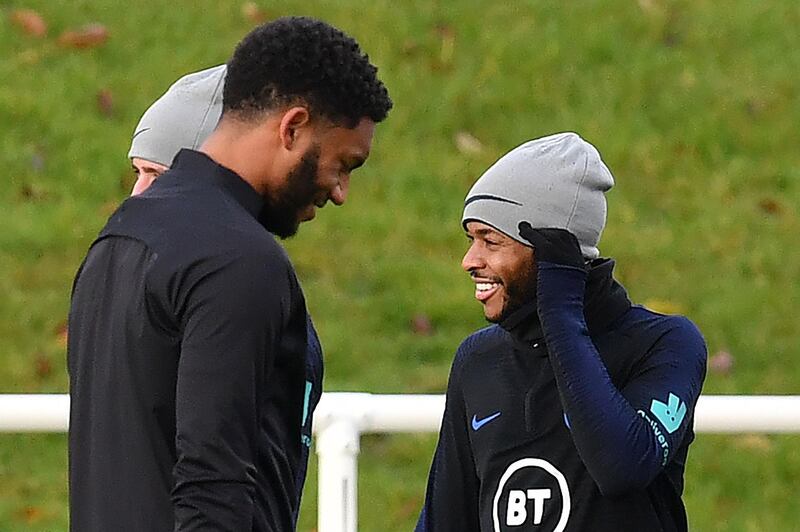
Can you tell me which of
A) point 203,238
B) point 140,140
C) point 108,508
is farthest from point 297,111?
point 140,140

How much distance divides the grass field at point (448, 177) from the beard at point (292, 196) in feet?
8.43

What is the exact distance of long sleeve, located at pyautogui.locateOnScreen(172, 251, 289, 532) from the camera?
223cm

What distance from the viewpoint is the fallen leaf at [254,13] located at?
7027mm

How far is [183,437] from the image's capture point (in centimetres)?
224

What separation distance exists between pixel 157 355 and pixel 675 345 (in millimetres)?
1031

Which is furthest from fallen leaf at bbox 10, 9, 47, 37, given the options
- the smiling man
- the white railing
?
the smiling man

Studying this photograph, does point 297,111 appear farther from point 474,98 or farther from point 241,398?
point 474,98

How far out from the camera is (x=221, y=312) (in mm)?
2232

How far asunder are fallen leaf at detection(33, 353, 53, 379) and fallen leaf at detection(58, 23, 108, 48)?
175 cm

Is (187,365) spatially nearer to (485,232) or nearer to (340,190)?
(340,190)

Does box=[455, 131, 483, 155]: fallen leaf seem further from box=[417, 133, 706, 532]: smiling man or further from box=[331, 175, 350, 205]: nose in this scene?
box=[331, 175, 350, 205]: nose

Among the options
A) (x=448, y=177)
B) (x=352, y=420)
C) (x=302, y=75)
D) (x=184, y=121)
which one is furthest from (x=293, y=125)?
(x=448, y=177)

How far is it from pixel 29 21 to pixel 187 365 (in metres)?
5.06

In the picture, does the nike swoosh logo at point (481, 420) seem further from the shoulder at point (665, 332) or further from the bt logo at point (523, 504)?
the shoulder at point (665, 332)
